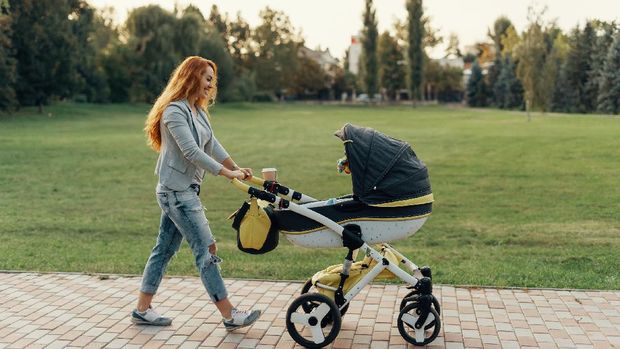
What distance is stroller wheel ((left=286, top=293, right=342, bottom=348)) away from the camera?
15.8 feet

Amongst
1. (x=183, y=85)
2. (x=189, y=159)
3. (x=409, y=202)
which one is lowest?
(x=409, y=202)

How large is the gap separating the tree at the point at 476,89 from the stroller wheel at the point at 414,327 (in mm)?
70201

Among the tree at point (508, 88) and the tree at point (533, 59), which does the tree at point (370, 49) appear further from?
the tree at point (533, 59)

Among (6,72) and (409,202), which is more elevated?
(6,72)

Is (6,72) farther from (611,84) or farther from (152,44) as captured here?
(611,84)

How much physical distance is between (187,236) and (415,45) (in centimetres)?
7327

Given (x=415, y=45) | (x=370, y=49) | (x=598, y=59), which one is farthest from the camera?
(x=370, y=49)

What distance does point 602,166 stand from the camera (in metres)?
16.6

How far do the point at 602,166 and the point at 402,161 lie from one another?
43.4 ft

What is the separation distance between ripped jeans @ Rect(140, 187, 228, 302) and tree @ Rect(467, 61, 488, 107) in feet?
230

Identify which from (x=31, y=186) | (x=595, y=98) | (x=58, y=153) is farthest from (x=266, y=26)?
(x=31, y=186)

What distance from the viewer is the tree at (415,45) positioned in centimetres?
7600

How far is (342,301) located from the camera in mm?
4980

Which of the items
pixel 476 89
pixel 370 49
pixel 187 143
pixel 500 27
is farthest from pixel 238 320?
pixel 500 27
